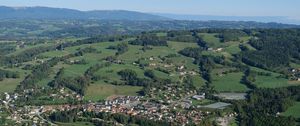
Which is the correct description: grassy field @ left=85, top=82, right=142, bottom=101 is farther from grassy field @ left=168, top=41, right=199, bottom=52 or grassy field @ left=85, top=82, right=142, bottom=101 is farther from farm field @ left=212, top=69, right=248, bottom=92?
grassy field @ left=168, top=41, right=199, bottom=52

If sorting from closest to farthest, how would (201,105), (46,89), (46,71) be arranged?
1. (201,105)
2. (46,89)
3. (46,71)

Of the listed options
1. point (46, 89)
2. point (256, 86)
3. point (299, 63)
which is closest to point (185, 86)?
point (256, 86)

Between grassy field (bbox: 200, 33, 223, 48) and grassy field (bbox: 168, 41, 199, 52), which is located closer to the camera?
grassy field (bbox: 168, 41, 199, 52)

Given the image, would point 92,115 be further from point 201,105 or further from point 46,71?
point 46,71

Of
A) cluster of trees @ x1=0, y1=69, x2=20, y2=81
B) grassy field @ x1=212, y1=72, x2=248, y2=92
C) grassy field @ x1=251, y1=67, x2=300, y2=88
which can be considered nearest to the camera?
grassy field @ x1=212, y1=72, x2=248, y2=92

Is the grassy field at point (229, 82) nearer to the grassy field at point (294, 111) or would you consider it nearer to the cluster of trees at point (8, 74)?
the grassy field at point (294, 111)

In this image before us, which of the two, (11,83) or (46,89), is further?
(11,83)

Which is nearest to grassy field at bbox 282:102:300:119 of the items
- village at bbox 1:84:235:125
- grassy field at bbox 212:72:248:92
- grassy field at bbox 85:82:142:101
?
village at bbox 1:84:235:125

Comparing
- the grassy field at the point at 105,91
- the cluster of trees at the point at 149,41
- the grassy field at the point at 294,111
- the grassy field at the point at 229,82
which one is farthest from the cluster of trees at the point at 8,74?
the grassy field at the point at 294,111
